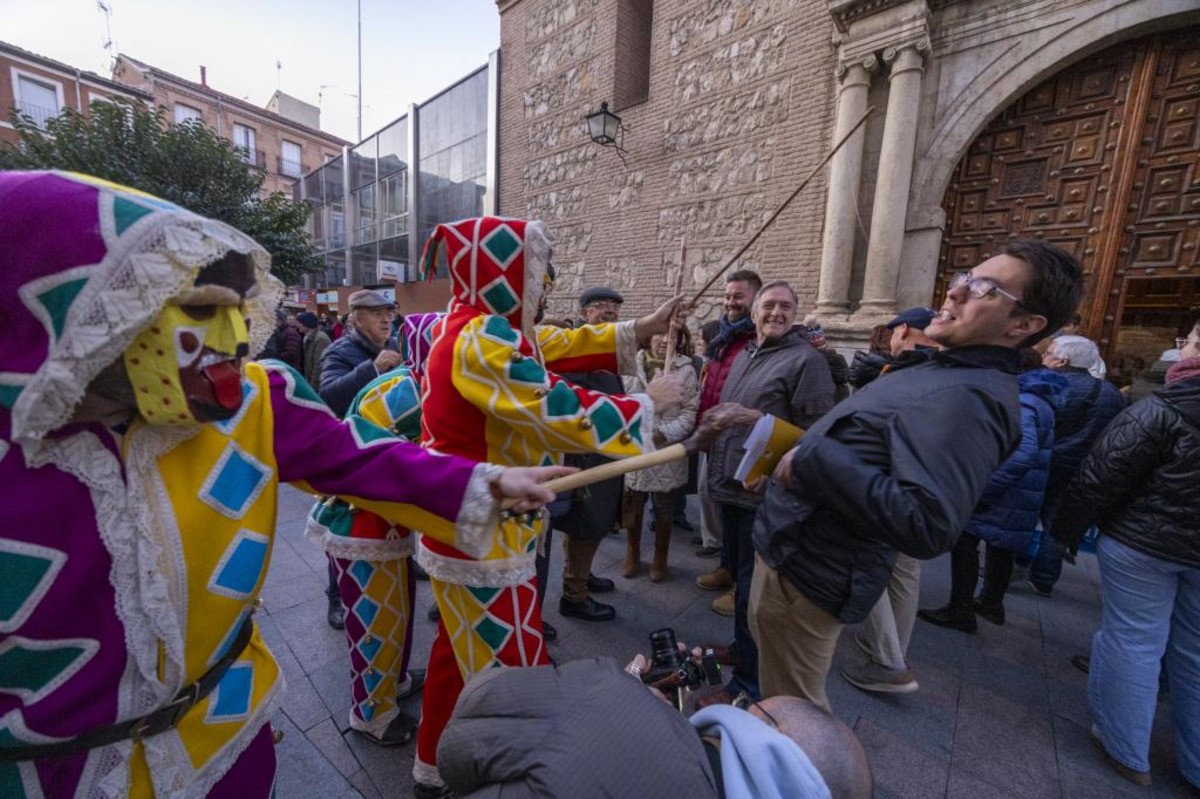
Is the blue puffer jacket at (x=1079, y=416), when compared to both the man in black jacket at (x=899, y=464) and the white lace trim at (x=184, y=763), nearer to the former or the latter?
the man in black jacket at (x=899, y=464)

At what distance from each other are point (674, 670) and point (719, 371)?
8.00ft

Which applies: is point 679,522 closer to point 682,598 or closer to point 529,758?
point 682,598

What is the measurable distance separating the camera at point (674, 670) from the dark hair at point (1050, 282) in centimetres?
143

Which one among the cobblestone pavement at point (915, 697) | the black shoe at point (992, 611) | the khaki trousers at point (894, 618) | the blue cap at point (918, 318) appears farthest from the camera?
the black shoe at point (992, 611)

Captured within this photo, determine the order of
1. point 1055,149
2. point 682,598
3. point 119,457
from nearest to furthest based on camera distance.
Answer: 1. point 119,457
2. point 682,598
3. point 1055,149

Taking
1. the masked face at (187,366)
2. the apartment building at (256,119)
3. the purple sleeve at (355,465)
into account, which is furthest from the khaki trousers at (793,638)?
the apartment building at (256,119)

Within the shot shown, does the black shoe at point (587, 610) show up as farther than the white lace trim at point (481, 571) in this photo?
Yes

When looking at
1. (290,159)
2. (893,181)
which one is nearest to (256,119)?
(290,159)

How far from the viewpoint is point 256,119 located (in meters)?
28.8

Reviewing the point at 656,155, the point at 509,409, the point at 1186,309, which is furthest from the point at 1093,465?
the point at 656,155

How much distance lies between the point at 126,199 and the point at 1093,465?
3433 mm

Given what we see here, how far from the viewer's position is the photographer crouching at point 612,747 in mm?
740

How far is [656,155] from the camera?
333 inches

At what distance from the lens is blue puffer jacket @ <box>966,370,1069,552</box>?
3020mm
